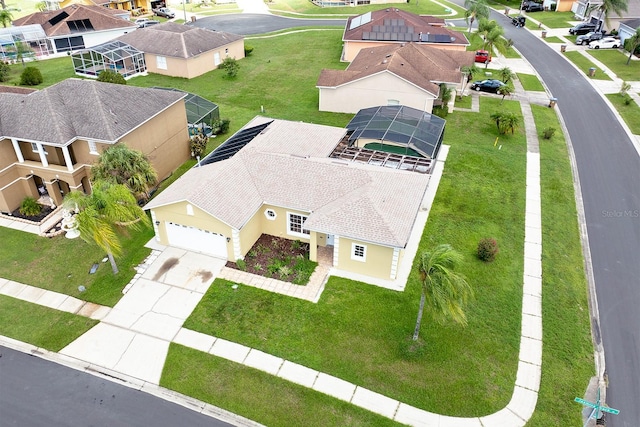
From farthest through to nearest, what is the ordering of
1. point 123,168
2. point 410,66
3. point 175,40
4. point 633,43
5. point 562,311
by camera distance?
point 633,43 → point 175,40 → point 410,66 → point 123,168 → point 562,311

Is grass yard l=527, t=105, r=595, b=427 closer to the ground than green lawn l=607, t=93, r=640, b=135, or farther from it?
closer to the ground

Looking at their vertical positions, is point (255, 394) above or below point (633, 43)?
below

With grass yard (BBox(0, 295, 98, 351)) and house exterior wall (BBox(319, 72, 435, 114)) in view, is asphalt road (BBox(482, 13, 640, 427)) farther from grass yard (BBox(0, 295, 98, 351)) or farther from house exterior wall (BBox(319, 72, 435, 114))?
grass yard (BBox(0, 295, 98, 351))

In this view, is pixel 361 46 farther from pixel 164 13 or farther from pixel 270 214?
pixel 164 13

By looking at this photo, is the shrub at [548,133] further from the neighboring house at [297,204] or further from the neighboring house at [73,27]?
the neighboring house at [73,27]

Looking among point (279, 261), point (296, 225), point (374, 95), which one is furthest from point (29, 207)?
point (374, 95)

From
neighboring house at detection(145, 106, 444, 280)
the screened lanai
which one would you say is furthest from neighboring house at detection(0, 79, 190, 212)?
the screened lanai

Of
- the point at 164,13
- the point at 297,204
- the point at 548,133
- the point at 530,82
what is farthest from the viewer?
the point at 164,13
